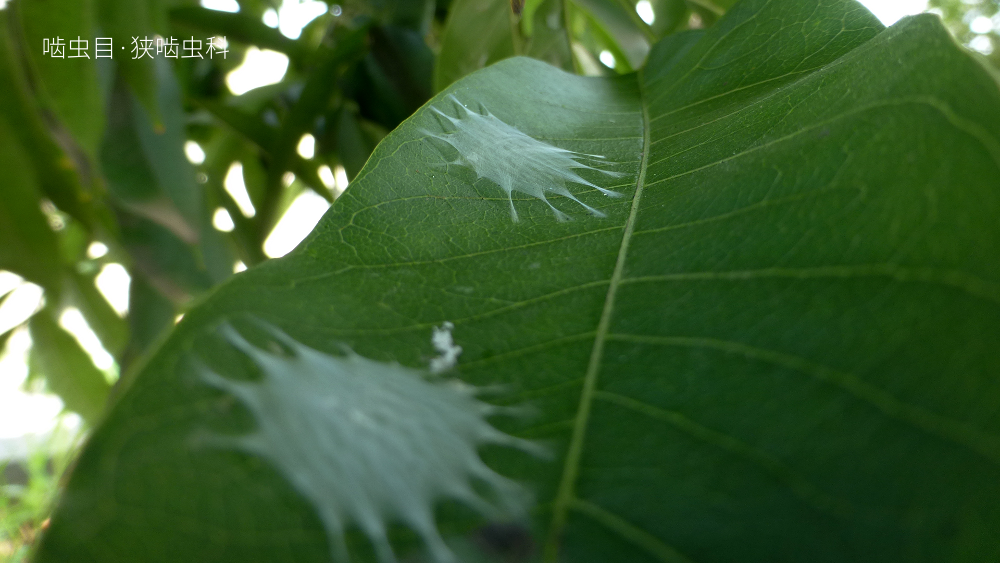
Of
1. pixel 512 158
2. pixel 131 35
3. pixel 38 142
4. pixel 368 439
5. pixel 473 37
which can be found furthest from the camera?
pixel 38 142

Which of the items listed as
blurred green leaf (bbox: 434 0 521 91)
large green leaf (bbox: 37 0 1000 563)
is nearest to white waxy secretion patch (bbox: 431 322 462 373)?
large green leaf (bbox: 37 0 1000 563)

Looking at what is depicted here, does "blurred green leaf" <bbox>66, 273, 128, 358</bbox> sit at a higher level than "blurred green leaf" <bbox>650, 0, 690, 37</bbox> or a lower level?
lower

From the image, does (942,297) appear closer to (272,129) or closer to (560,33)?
(560,33)

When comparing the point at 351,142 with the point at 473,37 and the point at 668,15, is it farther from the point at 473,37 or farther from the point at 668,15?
the point at 668,15

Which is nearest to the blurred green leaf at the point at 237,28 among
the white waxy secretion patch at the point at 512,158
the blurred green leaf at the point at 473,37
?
the blurred green leaf at the point at 473,37

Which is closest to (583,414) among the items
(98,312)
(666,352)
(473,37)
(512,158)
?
(666,352)

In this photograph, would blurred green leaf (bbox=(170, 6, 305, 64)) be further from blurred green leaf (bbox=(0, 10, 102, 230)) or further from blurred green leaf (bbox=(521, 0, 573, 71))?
blurred green leaf (bbox=(521, 0, 573, 71))
